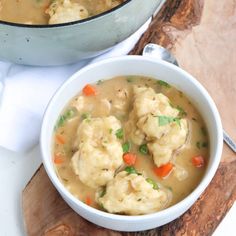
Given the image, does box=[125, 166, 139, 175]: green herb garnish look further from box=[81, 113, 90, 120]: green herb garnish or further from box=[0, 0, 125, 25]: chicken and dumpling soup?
box=[0, 0, 125, 25]: chicken and dumpling soup

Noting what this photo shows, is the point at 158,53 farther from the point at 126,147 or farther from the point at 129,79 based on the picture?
the point at 126,147

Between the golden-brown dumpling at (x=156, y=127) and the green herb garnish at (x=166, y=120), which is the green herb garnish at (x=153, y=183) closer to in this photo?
the golden-brown dumpling at (x=156, y=127)

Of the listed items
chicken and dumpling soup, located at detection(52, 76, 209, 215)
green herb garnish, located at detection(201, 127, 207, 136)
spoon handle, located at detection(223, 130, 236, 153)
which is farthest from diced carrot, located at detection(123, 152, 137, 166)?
spoon handle, located at detection(223, 130, 236, 153)

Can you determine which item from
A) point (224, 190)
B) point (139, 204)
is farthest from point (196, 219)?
point (139, 204)

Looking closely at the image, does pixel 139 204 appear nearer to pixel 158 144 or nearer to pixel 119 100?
pixel 158 144

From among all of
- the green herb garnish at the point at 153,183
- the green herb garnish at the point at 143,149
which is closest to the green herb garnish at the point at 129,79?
the green herb garnish at the point at 143,149

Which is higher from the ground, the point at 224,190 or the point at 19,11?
the point at 19,11
